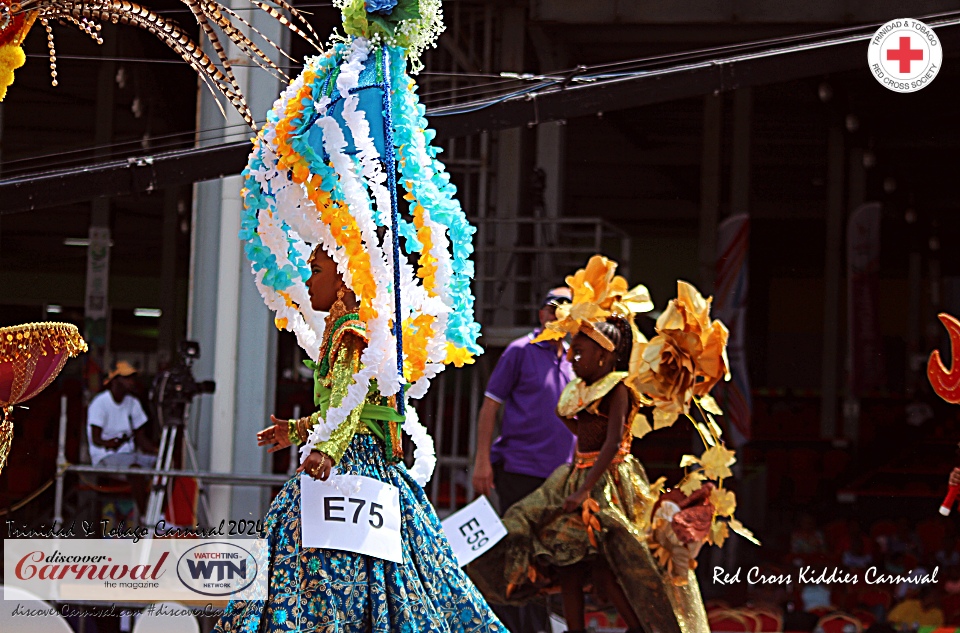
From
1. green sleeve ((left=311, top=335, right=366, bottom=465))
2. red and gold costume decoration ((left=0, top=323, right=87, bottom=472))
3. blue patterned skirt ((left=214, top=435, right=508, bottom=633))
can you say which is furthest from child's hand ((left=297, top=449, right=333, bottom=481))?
red and gold costume decoration ((left=0, top=323, right=87, bottom=472))

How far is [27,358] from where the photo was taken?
3.22m

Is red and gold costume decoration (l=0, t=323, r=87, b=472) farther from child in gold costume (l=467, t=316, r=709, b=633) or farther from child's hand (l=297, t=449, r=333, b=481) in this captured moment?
child in gold costume (l=467, t=316, r=709, b=633)

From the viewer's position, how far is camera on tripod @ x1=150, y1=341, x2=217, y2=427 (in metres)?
7.07

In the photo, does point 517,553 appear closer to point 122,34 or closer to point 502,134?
point 502,134

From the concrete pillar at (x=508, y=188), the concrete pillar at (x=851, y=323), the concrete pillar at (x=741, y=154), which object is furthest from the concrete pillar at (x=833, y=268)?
the concrete pillar at (x=508, y=188)

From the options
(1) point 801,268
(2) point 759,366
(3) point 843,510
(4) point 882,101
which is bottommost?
(3) point 843,510

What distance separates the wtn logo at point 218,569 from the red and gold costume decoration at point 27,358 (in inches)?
38.2

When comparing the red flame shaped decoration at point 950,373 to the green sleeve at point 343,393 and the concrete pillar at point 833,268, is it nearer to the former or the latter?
the green sleeve at point 343,393

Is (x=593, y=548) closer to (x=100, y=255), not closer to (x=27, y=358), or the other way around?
(x=27, y=358)

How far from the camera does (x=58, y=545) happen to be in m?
4.64

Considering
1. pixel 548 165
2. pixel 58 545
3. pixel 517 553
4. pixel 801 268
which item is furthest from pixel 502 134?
pixel 801 268

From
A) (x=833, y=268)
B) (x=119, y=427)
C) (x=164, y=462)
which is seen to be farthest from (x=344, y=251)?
(x=833, y=268)

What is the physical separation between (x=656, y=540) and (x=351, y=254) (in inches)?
73.0

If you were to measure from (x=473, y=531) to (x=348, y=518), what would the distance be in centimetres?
166
